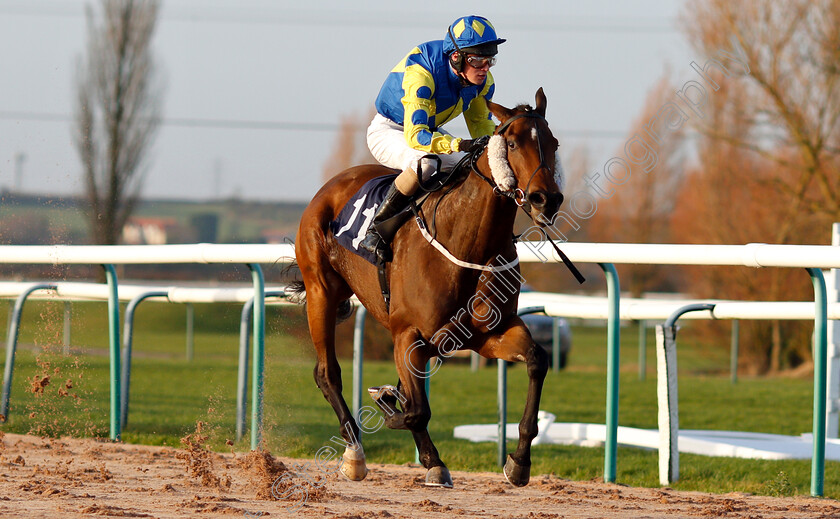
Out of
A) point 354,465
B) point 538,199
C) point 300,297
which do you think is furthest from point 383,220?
point 300,297

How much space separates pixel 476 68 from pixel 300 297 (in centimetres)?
190

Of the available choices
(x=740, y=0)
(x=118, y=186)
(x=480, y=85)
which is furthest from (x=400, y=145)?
(x=118, y=186)

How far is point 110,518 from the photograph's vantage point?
11.8 ft

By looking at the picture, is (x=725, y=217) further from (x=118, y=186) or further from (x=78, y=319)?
(x=118, y=186)

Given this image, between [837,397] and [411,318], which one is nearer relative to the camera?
[411,318]

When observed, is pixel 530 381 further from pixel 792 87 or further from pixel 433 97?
pixel 792 87

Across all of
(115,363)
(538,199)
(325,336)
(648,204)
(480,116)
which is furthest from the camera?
(648,204)

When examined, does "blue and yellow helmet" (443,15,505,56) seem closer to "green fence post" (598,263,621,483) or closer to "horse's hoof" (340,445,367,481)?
"green fence post" (598,263,621,483)

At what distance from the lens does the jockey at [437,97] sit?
4.11 m

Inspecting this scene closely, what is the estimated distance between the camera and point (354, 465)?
15.1ft

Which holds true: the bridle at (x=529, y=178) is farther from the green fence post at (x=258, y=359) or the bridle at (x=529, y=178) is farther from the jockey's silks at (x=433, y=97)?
the green fence post at (x=258, y=359)

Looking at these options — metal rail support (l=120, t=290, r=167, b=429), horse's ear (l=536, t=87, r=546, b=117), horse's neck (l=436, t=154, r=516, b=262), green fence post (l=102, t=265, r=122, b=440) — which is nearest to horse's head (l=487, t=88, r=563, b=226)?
horse's ear (l=536, t=87, r=546, b=117)

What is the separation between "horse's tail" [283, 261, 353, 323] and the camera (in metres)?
5.22

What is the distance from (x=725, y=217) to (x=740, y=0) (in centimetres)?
354
